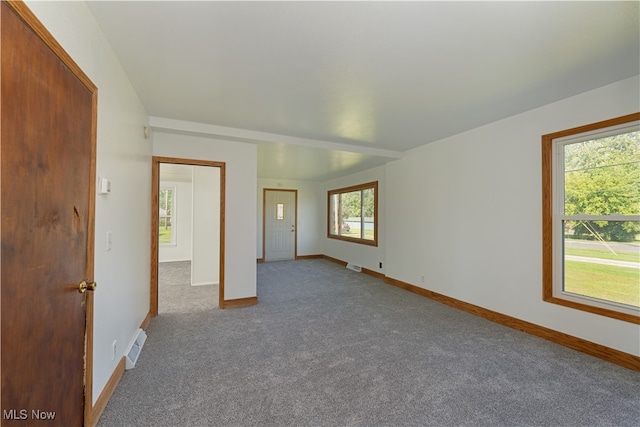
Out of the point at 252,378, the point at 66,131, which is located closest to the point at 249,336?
the point at 252,378

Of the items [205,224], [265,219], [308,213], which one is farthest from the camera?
[308,213]

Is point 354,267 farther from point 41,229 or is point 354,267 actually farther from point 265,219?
point 41,229

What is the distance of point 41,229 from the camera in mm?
1111

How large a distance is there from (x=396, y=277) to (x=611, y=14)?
165 inches

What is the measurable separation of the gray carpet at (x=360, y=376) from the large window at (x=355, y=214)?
9.68ft

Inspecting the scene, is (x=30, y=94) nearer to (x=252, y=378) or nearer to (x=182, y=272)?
(x=252, y=378)

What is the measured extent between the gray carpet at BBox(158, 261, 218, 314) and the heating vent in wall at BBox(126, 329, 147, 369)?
958 mm

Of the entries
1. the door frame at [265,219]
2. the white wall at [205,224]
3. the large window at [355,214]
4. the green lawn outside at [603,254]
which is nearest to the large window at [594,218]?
the green lawn outside at [603,254]

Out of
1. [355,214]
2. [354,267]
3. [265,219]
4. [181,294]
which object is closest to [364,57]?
[181,294]

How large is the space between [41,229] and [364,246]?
567cm

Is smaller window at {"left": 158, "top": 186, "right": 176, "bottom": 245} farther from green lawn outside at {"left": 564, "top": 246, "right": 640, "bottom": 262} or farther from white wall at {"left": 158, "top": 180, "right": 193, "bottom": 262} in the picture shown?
Answer: green lawn outside at {"left": 564, "top": 246, "right": 640, "bottom": 262}

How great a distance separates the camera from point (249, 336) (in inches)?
113

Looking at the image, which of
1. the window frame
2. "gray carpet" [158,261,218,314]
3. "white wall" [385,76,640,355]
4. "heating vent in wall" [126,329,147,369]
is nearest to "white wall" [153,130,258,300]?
"gray carpet" [158,261,218,314]

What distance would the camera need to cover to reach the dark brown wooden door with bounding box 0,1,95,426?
3.01 feet
